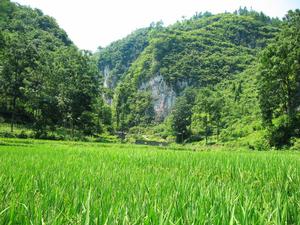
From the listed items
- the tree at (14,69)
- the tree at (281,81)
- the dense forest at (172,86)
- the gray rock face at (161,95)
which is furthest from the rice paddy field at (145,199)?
the gray rock face at (161,95)

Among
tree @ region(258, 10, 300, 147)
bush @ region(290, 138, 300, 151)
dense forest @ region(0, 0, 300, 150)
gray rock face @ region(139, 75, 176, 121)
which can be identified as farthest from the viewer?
gray rock face @ region(139, 75, 176, 121)

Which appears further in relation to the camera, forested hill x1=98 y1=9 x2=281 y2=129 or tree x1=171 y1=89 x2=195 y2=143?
forested hill x1=98 y1=9 x2=281 y2=129

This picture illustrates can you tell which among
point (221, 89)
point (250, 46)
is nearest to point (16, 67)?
point (221, 89)

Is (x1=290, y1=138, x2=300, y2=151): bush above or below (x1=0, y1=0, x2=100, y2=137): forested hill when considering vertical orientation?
below

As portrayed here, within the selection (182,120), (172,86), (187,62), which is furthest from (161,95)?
(182,120)

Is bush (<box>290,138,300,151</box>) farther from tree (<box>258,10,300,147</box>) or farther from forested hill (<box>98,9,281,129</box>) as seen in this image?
forested hill (<box>98,9,281,129</box>)

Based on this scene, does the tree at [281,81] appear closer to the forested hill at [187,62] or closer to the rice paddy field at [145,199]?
the rice paddy field at [145,199]

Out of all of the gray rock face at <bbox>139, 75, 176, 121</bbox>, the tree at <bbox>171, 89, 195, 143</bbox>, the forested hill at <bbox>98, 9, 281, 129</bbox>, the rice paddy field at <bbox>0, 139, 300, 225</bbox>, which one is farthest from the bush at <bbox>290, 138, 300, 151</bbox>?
the gray rock face at <bbox>139, 75, 176, 121</bbox>

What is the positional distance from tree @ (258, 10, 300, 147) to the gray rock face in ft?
325

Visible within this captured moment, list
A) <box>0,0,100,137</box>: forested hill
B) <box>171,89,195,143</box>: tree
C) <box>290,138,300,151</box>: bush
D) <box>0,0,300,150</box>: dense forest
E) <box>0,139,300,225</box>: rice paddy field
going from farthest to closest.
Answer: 1. <box>171,89,195,143</box>: tree
2. <box>0,0,100,137</box>: forested hill
3. <box>0,0,300,150</box>: dense forest
4. <box>290,138,300,151</box>: bush
5. <box>0,139,300,225</box>: rice paddy field

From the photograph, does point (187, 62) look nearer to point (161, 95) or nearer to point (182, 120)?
point (161, 95)

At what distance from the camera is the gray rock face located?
474ft

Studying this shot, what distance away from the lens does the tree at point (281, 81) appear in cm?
3859

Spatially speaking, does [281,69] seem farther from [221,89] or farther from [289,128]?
[221,89]
